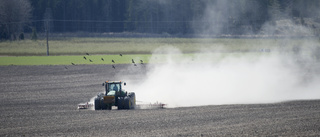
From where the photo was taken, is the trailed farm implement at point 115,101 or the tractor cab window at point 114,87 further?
the tractor cab window at point 114,87

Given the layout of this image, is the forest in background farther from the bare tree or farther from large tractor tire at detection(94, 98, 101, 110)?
large tractor tire at detection(94, 98, 101, 110)

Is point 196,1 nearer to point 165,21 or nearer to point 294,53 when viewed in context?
point 165,21

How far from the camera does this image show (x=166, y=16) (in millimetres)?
128875

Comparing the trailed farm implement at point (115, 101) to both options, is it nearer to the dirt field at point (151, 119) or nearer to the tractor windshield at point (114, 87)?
the tractor windshield at point (114, 87)

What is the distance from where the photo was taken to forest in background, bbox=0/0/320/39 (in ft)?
218

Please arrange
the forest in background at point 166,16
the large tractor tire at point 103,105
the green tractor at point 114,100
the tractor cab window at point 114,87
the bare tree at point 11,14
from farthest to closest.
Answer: the bare tree at point 11,14 < the forest in background at point 166,16 < the tractor cab window at point 114,87 < the large tractor tire at point 103,105 < the green tractor at point 114,100

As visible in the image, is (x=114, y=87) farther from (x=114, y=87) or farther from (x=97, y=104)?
(x=97, y=104)

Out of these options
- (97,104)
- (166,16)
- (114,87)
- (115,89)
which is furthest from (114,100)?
(166,16)

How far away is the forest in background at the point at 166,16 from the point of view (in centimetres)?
6638

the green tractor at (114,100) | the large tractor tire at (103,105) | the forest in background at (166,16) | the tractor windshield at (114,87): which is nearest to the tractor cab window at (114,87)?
the tractor windshield at (114,87)

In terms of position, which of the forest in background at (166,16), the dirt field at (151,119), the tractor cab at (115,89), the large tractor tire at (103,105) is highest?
the forest in background at (166,16)

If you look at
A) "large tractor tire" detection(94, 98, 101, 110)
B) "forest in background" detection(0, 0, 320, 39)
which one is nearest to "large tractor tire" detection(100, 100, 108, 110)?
"large tractor tire" detection(94, 98, 101, 110)

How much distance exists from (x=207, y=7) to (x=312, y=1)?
50.7 meters

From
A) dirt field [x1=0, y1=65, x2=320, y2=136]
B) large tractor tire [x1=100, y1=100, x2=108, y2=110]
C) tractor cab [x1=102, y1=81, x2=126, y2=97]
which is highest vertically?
tractor cab [x1=102, y1=81, x2=126, y2=97]
